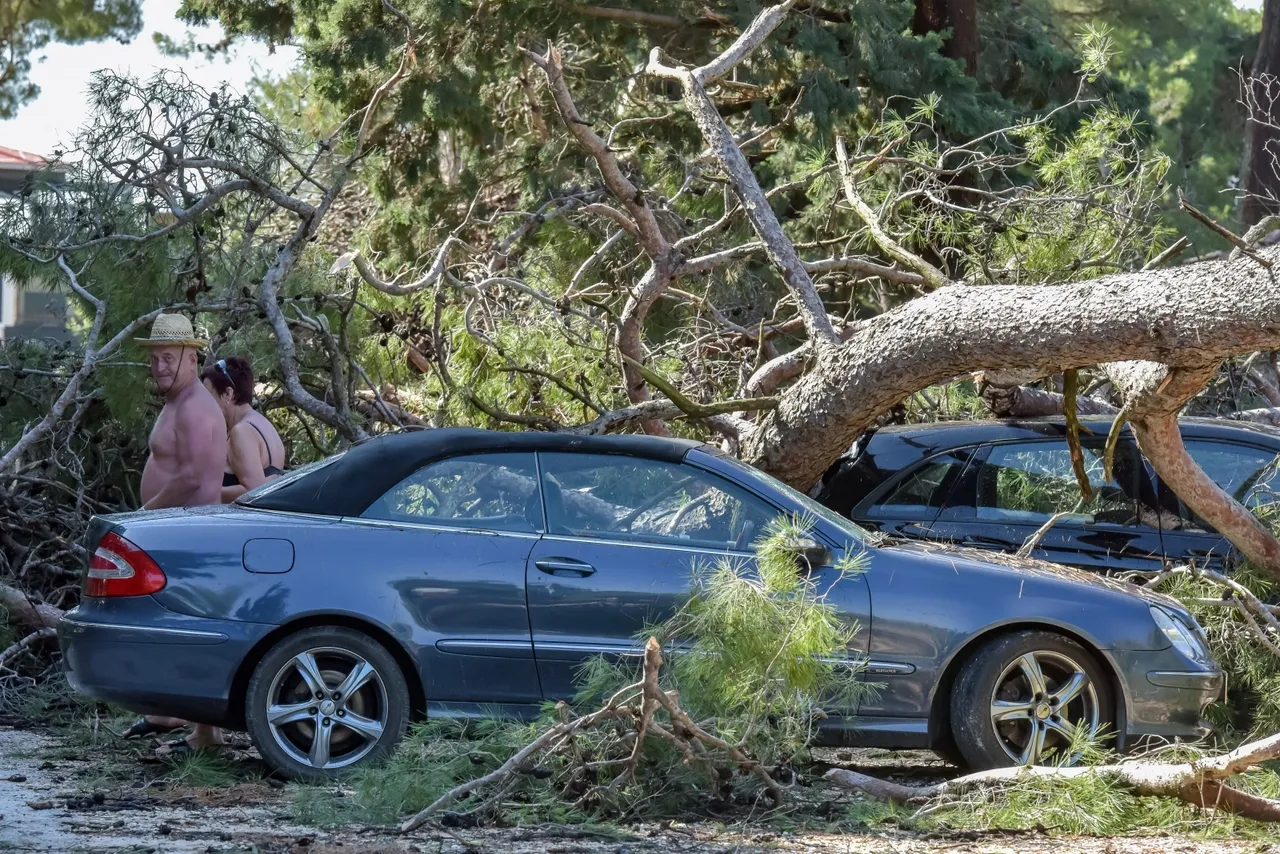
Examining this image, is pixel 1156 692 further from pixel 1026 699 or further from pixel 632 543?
pixel 632 543

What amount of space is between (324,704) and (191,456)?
1.64 m

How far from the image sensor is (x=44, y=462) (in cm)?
890

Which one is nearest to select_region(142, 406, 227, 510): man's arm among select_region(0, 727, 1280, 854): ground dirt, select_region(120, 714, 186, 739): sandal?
select_region(120, 714, 186, 739): sandal

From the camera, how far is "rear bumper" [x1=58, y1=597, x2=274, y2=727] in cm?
599

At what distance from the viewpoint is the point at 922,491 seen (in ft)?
25.6

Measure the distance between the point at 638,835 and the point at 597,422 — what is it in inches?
151

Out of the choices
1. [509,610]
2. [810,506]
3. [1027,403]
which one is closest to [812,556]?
[810,506]

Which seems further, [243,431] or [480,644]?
[243,431]

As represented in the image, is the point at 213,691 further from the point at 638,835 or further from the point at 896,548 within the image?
the point at 896,548

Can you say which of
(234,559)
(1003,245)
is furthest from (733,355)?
(234,559)

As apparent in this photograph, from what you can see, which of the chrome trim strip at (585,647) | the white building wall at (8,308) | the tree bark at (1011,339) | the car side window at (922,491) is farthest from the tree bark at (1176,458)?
the white building wall at (8,308)

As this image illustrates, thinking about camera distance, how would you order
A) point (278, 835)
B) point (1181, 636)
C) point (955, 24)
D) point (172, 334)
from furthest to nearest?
point (955, 24), point (172, 334), point (1181, 636), point (278, 835)

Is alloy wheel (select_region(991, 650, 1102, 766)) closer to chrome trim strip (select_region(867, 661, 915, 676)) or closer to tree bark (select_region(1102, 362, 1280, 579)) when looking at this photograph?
chrome trim strip (select_region(867, 661, 915, 676))

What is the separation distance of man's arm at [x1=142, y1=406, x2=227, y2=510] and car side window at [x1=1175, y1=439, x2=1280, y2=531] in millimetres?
4786
